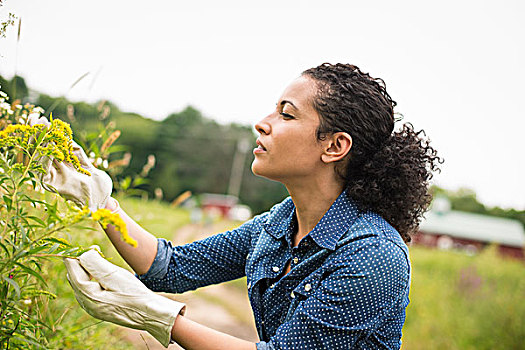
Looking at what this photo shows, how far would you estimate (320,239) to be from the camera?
1726 mm

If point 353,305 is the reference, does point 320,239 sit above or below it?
above

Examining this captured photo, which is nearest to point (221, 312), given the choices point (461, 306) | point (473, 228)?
point (461, 306)

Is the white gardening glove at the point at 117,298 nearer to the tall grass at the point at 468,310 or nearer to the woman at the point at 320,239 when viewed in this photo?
the woman at the point at 320,239

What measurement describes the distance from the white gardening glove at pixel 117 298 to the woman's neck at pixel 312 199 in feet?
2.12

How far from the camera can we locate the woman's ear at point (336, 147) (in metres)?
1.83

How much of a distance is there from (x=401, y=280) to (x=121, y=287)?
87cm

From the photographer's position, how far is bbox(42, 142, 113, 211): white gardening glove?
155cm

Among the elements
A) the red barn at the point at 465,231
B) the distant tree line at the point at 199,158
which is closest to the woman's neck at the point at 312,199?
the distant tree line at the point at 199,158

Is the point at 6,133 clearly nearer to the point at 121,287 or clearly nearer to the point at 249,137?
the point at 121,287

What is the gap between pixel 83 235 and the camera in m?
2.79

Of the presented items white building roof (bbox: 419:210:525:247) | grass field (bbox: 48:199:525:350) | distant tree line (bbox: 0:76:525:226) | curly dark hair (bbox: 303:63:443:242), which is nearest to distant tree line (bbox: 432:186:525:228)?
distant tree line (bbox: 0:76:525:226)

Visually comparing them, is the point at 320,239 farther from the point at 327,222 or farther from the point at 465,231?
the point at 465,231

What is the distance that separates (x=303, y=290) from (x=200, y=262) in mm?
535

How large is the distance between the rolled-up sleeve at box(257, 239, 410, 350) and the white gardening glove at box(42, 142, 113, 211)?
72 cm
